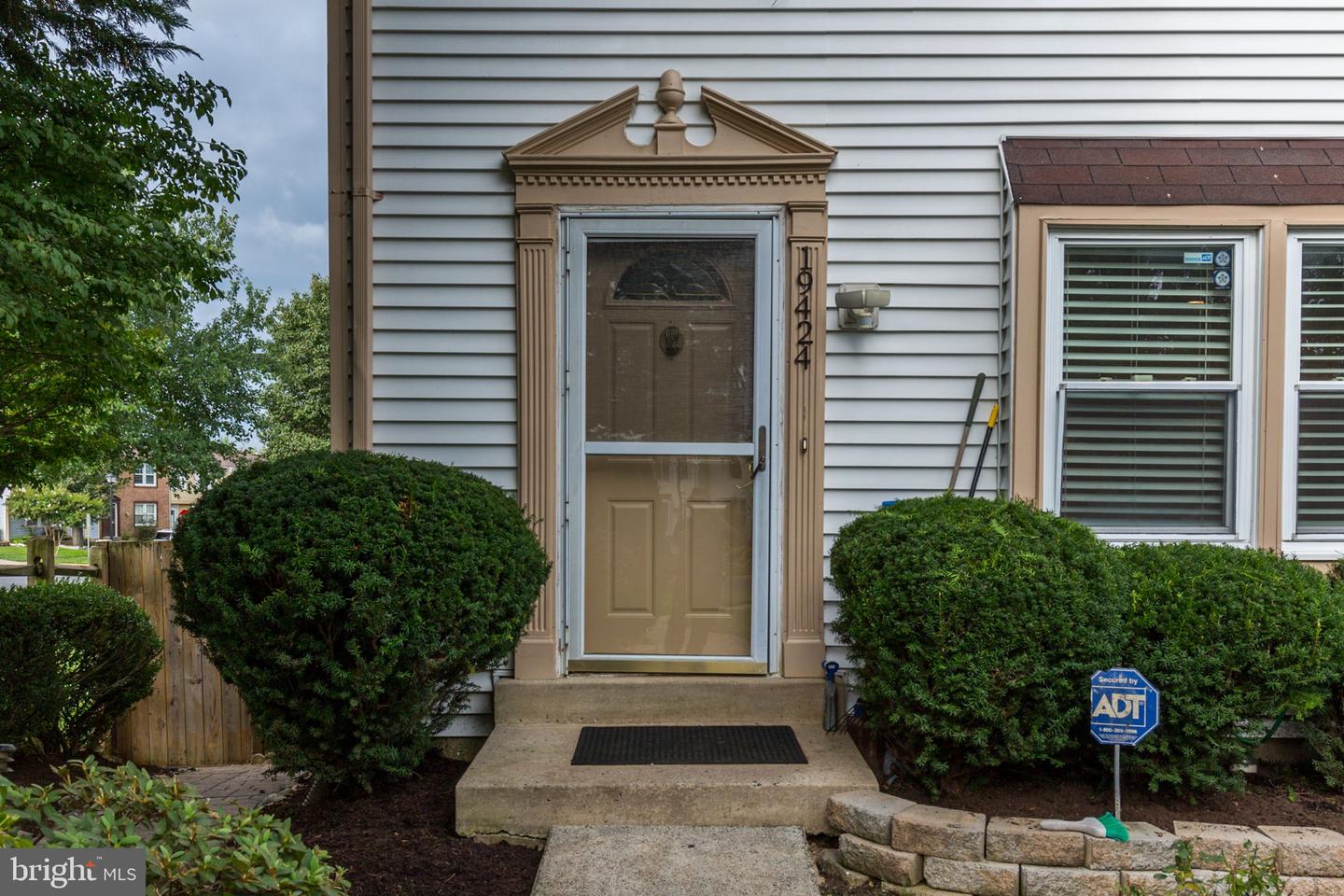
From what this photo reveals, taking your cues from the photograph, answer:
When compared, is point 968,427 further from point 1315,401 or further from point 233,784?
point 233,784

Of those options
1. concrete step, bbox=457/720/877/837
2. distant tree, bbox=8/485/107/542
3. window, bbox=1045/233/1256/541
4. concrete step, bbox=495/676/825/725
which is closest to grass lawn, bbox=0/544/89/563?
distant tree, bbox=8/485/107/542

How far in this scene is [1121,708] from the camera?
2.51 meters

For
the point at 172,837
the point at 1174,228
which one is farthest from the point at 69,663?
the point at 1174,228

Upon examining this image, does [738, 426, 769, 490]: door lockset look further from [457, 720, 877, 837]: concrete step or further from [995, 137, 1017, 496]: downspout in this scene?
[457, 720, 877, 837]: concrete step

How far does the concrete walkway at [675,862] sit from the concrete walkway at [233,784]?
174cm

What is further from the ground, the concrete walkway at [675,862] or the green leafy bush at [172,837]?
the green leafy bush at [172,837]

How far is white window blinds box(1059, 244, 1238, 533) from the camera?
11.7 ft

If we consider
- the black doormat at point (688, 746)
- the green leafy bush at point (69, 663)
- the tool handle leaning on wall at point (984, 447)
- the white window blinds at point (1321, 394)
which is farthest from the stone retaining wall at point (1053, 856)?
Answer: the green leafy bush at point (69, 663)

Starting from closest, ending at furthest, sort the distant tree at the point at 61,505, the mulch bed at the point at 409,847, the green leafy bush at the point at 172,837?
the green leafy bush at the point at 172,837
the mulch bed at the point at 409,847
the distant tree at the point at 61,505

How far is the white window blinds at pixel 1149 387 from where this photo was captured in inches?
140

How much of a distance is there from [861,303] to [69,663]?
13.8 feet

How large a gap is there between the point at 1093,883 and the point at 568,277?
296 centimetres

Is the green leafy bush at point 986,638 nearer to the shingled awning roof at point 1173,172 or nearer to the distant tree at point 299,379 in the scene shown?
the shingled awning roof at point 1173,172

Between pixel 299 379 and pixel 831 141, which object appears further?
pixel 299 379
